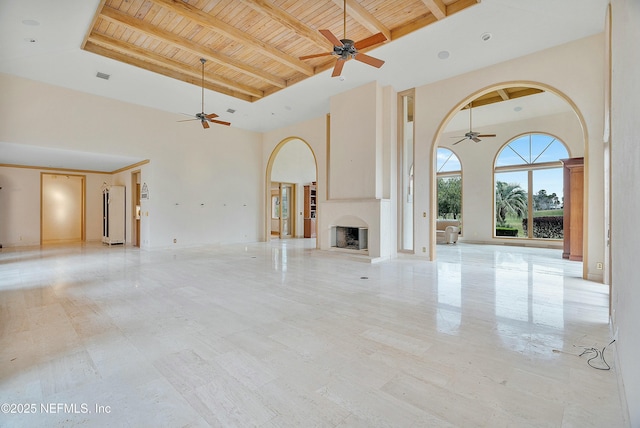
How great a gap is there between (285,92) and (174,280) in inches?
217

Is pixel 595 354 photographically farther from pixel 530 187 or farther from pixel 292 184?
pixel 292 184

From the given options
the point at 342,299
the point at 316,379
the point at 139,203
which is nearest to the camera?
the point at 316,379

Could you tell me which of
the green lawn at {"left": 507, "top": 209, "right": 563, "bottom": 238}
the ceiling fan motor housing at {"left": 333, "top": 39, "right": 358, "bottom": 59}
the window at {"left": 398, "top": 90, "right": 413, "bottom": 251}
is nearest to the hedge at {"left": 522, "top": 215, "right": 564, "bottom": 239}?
the green lawn at {"left": 507, "top": 209, "right": 563, "bottom": 238}

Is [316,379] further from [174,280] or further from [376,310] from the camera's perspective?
[174,280]

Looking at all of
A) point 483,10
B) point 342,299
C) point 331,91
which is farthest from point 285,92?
point 342,299

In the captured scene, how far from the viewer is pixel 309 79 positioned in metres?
7.25

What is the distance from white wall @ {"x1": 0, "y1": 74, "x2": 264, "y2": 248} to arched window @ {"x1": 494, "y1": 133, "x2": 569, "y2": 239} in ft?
28.8

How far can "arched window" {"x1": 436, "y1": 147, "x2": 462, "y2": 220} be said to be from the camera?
468 inches

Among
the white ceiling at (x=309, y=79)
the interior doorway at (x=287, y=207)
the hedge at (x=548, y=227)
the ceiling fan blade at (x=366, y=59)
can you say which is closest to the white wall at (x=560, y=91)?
the white ceiling at (x=309, y=79)

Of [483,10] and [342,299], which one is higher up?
[483,10]

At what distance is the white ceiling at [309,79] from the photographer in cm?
467

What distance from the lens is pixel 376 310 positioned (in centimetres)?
345

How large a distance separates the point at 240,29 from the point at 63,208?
35.0ft

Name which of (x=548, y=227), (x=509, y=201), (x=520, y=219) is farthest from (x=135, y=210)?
(x=548, y=227)
